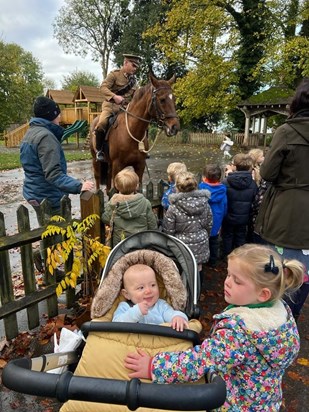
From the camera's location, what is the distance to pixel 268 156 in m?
3.04

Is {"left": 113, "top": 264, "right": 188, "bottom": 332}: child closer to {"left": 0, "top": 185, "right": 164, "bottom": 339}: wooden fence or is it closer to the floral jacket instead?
the floral jacket

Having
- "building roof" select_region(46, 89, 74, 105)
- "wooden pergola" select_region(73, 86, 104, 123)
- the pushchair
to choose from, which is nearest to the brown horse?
the pushchair

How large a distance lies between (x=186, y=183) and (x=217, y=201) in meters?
0.89

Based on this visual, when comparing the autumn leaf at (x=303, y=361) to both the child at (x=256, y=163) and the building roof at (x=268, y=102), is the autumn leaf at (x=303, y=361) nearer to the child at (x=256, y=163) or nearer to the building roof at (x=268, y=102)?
the child at (x=256, y=163)

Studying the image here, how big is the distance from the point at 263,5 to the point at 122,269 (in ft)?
85.7

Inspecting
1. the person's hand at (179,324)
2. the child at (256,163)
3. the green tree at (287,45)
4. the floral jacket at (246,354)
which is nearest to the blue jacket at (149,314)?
the person's hand at (179,324)

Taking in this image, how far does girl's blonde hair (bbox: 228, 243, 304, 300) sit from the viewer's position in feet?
5.74

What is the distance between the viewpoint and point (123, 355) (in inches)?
77.0

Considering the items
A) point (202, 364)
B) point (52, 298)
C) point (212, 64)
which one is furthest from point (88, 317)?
point (212, 64)

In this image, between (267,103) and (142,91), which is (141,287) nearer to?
(142,91)

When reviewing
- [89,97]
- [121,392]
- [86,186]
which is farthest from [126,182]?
[89,97]

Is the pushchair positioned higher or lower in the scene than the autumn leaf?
higher

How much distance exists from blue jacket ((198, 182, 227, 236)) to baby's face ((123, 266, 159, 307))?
2.31m

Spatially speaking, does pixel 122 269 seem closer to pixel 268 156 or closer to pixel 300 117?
pixel 268 156
